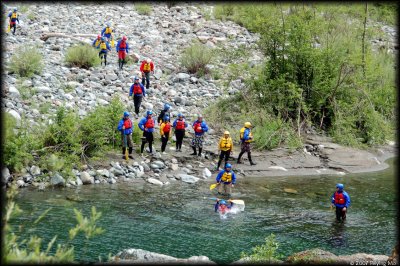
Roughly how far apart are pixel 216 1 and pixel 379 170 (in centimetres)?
2062

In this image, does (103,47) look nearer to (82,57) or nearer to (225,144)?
(82,57)

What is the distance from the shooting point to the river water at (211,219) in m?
12.8

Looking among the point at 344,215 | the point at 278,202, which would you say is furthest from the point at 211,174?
the point at 344,215

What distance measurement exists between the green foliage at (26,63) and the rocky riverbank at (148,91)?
0.44 meters

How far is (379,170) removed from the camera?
72.0ft

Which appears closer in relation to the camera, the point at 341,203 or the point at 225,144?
the point at 341,203

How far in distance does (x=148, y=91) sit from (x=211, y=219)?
10356 millimetres

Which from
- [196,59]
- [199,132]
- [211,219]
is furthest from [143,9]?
[211,219]

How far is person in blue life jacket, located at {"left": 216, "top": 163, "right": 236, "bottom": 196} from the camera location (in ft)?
55.8

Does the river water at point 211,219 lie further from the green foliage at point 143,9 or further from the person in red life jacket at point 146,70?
the green foliage at point 143,9

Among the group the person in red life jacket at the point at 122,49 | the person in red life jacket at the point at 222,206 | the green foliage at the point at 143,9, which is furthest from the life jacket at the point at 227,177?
the green foliage at the point at 143,9

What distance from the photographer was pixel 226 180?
671 inches

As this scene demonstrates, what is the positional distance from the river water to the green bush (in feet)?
30.7

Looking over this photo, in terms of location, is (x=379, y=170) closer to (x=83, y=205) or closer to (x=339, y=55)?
(x=339, y=55)
